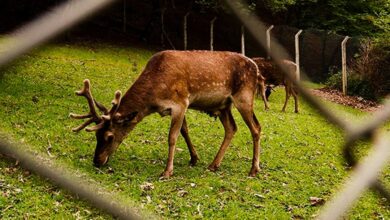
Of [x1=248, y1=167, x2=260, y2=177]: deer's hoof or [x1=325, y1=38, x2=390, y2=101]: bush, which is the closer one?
[x1=248, y1=167, x2=260, y2=177]: deer's hoof

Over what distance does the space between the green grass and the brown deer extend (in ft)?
1.29

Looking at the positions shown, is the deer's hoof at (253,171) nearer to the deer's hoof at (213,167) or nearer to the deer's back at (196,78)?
the deer's hoof at (213,167)

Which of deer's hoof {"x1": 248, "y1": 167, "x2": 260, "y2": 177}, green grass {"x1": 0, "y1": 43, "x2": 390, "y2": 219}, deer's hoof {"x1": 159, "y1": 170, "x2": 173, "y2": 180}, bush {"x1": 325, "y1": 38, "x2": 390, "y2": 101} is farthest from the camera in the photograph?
bush {"x1": 325, "y1": 38, "x2": 390, "y2": 101}

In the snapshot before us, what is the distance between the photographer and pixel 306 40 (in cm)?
1948

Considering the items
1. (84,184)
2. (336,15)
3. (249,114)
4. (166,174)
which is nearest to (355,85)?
(336,15)

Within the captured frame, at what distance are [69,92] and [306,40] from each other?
11.4 meters

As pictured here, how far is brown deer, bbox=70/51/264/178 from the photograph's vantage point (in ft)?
19.8

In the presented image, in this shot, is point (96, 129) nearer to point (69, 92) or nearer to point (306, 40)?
point (69, 92)

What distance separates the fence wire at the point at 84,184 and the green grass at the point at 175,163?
151 cm

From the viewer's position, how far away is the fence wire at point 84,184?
0.73 metres

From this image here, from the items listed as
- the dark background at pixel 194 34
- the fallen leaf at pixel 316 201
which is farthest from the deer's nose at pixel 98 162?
the dark background at pixel 194 34

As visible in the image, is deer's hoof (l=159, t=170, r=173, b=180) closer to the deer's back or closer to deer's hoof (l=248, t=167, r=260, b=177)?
the deer's back

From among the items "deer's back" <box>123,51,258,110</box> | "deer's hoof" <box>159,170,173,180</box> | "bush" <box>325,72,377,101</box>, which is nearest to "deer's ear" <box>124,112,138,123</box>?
"deer's back" <box>123,51,258,110</box>

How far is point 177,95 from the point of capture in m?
6.14
